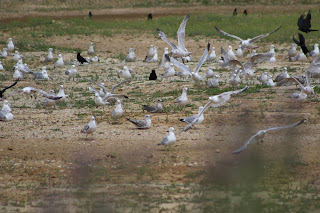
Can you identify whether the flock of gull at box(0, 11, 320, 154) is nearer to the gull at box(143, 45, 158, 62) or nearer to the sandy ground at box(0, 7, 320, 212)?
the gull at box(143, 45, 158, 62)

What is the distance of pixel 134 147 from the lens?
32.9 ft

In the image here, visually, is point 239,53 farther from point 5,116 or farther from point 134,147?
→ point 134,147

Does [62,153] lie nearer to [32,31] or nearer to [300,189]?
[300,189]

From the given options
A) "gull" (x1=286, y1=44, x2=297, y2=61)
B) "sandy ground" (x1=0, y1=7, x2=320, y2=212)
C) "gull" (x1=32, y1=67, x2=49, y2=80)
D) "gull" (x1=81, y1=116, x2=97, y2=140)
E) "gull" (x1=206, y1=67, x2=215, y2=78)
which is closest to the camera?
"sandy ground" (x1=0, y1=7, x2=320, y2=212)

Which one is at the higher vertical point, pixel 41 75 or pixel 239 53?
pixel 239 53

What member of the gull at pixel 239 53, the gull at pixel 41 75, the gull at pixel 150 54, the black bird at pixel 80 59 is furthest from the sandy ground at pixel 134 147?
the gull at pixel 150 54

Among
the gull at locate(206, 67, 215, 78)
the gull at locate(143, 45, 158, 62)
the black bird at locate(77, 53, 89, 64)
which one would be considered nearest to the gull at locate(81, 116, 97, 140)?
the gull at locate(206, 67, 215, 78)

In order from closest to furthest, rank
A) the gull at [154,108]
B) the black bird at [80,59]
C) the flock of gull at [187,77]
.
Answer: the flock of gull at [187,77], the gull at [154,108], the black bird at [80,59]

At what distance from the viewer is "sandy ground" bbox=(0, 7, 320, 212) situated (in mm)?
8352

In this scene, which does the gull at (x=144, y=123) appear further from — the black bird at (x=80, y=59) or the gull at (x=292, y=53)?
the gull at (x=292, y=53)

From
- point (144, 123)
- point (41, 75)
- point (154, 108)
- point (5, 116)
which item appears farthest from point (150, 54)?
point (144, 123)

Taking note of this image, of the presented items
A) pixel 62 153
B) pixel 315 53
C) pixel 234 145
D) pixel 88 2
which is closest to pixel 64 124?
pixel 62 153

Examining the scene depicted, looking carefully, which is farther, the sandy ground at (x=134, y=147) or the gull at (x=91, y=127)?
the gull at (x=91, y=127)

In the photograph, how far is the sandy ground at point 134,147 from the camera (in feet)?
27.4
